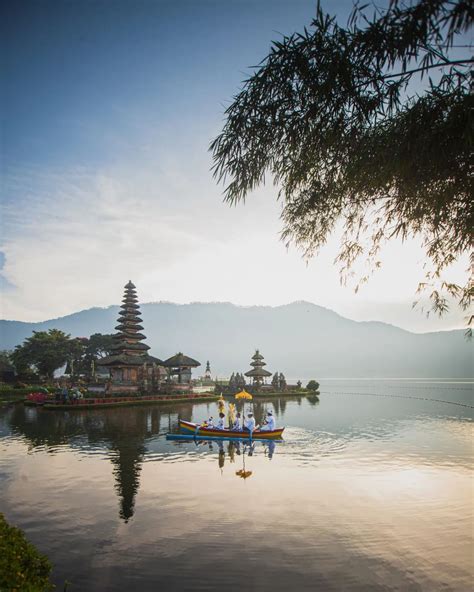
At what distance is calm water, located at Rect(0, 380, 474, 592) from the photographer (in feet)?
21.1

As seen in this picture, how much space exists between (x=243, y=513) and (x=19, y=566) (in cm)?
622

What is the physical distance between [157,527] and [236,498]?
2651 millimetres

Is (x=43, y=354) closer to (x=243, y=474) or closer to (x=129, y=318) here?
(x=129, y=318)

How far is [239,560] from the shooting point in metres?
6.86

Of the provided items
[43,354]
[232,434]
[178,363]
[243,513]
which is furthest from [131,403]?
[243,513]

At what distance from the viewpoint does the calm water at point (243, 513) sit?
643cm

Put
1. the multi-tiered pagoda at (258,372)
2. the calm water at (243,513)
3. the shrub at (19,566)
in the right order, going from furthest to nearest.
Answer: the multi-tiered pagoda at (258,372) < the calm water at (243,513) < the shrub at (19,566)

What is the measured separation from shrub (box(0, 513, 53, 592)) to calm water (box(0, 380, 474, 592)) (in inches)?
90.8

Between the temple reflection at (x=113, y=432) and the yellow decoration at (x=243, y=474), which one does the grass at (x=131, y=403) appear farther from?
the yellow decoration at (x=243, y=474)

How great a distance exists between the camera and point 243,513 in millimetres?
9078

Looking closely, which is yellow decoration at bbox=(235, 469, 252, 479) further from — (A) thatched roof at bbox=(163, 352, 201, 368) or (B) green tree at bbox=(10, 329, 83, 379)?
(B) green tree at bbox=(10, 329, 83, 379)

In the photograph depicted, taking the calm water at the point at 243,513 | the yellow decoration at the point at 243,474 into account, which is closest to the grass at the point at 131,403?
the calm water at the point at 243,513

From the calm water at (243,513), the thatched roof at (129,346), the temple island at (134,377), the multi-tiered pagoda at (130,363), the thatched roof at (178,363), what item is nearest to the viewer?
the calm water at (243,513)

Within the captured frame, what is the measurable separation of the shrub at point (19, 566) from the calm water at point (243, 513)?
231 cm
